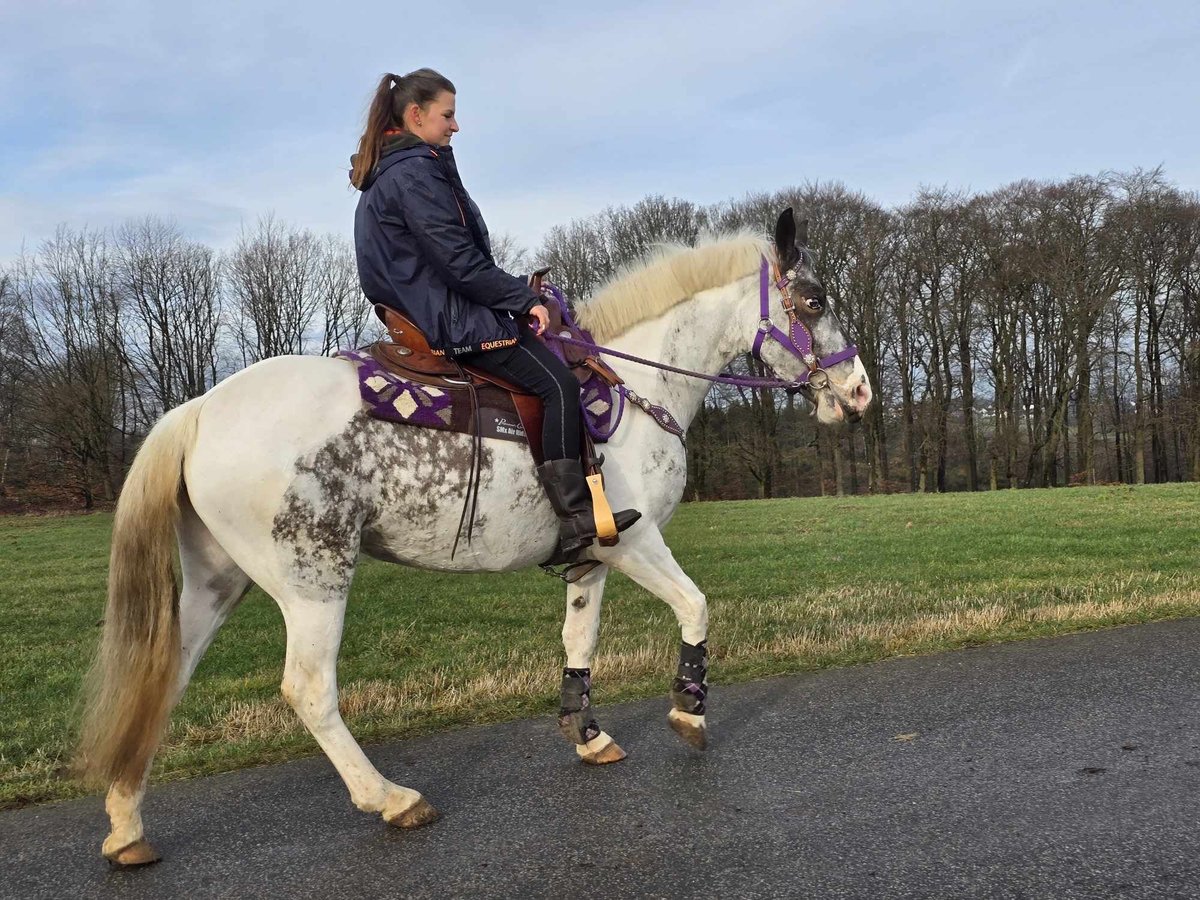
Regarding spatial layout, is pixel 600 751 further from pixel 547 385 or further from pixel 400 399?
pixel 400 399

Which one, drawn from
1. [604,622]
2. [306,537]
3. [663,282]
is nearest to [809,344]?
[663,282]

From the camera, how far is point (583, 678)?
5121 mm

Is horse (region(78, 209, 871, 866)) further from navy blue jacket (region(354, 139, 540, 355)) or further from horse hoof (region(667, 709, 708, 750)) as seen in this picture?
navy blue jacket (region(354, 139, 540, 355))

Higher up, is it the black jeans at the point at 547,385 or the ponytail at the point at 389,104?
the ponytail at the point at 389,104

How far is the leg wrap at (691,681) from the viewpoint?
4.89m

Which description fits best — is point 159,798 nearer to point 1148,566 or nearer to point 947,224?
point 1148,566

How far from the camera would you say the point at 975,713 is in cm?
526

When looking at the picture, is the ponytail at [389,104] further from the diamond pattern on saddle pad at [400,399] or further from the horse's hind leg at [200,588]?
the horse's hind leg at [200,588]

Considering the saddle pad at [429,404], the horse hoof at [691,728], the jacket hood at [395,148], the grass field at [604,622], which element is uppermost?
the jacket hood at [395,148]

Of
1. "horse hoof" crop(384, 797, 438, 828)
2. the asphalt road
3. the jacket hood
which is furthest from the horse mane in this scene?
"horse hoof" crop(384, 797, 438, 828)

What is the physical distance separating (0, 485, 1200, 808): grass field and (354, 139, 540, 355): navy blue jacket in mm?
2482

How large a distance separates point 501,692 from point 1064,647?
4207 mm

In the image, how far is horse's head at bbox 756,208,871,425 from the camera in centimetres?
532

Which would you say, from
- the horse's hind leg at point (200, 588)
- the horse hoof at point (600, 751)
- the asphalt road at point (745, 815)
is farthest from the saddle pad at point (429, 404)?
the asphalt road at point (745, 815)
